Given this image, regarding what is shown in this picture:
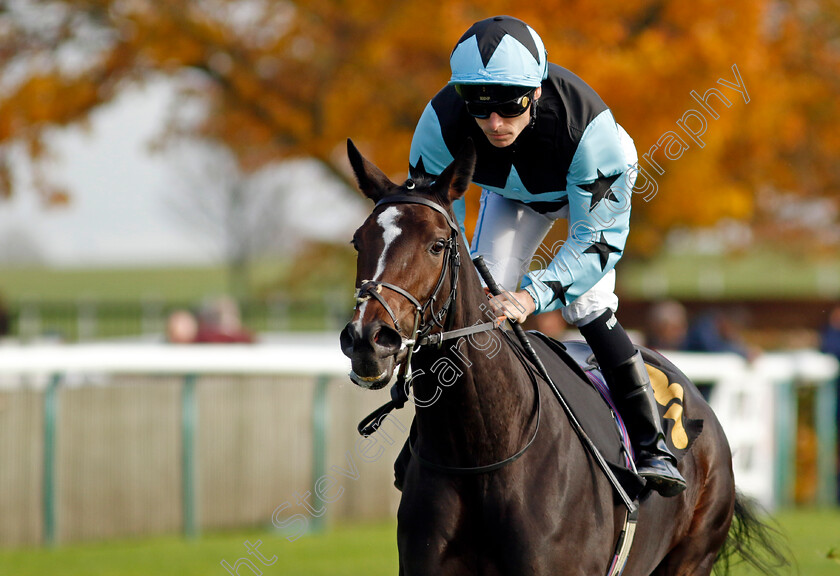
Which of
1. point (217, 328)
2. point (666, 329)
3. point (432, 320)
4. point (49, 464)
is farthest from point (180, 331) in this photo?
point (432, 320)

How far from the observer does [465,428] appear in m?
3.22

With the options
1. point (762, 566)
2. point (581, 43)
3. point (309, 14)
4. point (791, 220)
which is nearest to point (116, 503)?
point (762, 566)

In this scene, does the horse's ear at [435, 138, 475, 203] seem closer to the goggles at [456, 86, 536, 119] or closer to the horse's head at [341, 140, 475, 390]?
the horse's head at [341, 140, 475, 390]

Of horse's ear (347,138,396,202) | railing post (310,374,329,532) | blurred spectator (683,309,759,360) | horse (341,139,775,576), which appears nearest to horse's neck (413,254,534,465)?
horse (341,139,775,576)

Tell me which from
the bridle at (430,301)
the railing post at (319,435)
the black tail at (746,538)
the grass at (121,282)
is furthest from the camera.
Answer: the grass at (121,282)

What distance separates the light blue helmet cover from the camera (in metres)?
3.30

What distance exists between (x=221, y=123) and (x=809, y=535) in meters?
10.3

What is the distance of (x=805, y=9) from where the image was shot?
13.7 m

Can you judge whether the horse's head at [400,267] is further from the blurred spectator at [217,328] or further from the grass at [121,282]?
the grass at [121,282]

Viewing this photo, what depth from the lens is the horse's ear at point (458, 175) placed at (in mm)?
3107

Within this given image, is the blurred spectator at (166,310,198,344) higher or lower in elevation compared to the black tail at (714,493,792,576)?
higher

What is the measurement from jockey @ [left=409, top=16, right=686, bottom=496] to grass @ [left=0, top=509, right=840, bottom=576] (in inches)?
111

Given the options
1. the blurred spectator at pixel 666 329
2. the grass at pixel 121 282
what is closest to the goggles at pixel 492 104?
the blurred spectator at pixel 666 329

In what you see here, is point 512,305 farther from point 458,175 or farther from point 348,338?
point 348,338
